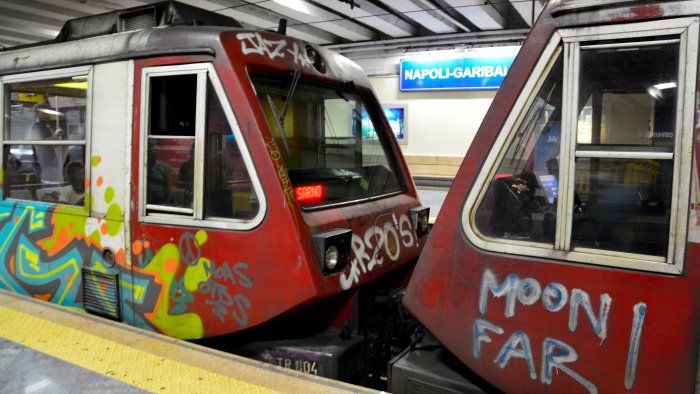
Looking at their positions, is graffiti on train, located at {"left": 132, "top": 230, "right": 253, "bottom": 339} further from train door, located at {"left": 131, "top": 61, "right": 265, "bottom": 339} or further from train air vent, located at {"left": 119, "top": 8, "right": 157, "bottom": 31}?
train air vent, located at {"left": 119, "top": 8, "right": 157, "bottom": 31}

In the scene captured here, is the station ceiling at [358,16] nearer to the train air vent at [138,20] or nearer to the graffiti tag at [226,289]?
the train air vent at [138,20]

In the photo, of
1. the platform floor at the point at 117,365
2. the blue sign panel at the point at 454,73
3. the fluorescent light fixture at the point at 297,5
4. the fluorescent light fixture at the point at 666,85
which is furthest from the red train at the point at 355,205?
the blue sign panel at the point at 454,73

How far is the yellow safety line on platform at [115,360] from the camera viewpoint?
106 inches

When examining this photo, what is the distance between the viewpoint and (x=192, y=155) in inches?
127

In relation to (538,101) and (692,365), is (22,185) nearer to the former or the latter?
(538,101)

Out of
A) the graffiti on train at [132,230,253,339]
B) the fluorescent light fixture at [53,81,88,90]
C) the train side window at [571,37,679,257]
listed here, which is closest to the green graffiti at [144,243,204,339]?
the graffiti on train at [132,230,253,339]

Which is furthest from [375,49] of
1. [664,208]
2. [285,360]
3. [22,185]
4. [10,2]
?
[664,208]

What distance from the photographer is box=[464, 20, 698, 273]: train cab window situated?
1945 mm

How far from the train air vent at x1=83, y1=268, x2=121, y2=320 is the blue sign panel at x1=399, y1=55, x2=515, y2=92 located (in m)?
8.31

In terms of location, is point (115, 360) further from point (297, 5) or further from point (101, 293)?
point (297, 5)

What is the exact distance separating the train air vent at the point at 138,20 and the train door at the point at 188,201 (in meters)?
0.44

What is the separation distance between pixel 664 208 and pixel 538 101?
1.96 feet

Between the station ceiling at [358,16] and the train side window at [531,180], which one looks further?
the station ceiling at [358,16]

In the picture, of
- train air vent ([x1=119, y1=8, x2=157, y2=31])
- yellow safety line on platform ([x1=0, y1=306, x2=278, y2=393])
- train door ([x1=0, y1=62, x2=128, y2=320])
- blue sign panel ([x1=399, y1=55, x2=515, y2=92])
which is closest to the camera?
yellow safety line on platform ([x1=0, y1=306, x2=278, y2=393])
